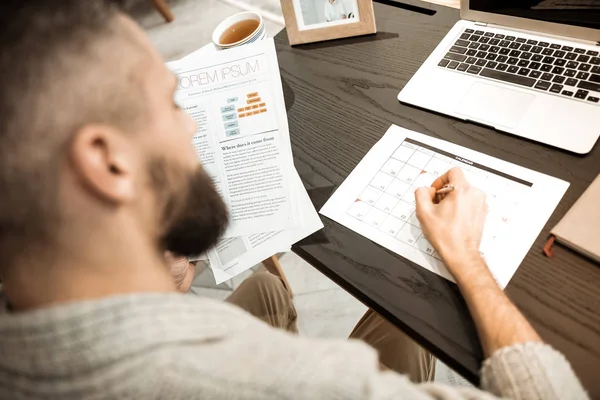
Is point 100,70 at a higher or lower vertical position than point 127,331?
higher

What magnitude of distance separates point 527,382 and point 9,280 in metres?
0.54

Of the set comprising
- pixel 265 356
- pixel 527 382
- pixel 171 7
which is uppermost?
pixel 265 356

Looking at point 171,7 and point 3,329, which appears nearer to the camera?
point 3,329

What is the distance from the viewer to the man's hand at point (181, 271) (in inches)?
31.2

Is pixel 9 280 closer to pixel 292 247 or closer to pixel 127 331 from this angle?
pixel 127 331

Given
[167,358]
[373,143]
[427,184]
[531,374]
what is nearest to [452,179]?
[427,184]

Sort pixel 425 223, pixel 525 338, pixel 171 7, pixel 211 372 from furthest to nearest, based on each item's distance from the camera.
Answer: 1. pixel 171 7
2. pixel 425 223
3. pixel 525 338
4. pixel 211 372

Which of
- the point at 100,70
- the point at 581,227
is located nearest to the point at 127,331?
the point at 100,70

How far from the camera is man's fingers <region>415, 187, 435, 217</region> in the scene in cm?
63

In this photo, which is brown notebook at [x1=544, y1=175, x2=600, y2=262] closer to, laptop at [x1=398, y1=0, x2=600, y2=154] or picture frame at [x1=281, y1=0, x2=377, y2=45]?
laptop at [x1=398, y1=0, x2=600, y2=154]

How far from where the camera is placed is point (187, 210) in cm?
51

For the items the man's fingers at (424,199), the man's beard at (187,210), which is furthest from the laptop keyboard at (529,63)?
the man's beard at (187,210)

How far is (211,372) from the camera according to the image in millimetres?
394

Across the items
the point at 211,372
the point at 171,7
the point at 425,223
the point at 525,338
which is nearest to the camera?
the point at 211,372
